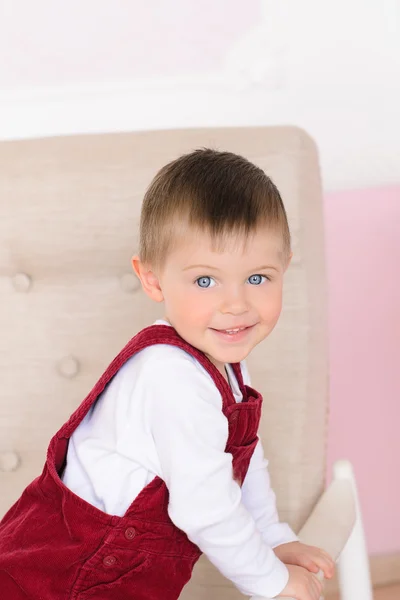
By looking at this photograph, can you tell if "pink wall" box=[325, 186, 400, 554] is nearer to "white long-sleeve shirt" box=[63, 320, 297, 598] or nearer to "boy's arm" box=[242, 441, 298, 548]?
"boy's arm" box=[242, 441, 298, 548]

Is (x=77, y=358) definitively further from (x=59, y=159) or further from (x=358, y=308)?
(x=358, y=308)

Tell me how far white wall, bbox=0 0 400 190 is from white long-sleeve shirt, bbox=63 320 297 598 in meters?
0.75

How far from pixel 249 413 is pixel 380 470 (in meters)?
0.85

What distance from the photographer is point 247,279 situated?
83 centimetres

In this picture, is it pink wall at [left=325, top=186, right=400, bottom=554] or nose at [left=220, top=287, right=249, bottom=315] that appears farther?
pink wall at [left=325, top=186, right=400, bottom=554]

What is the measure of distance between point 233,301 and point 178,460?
0.16m

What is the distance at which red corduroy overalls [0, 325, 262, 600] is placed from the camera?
0.85 m

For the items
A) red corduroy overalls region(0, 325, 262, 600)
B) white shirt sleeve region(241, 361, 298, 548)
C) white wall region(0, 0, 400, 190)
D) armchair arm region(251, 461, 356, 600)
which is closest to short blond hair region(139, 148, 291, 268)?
red corduroy overalls region(0, 325, 262, 600)

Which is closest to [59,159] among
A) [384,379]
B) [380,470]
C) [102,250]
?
[102,250]

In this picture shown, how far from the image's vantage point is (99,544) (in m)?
0.85

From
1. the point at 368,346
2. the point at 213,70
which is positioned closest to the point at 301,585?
the point at 368,346

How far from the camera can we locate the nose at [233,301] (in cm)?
82

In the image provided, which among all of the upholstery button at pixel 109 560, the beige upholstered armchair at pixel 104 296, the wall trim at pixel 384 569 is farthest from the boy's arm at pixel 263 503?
the wall trim at pixel 384 569

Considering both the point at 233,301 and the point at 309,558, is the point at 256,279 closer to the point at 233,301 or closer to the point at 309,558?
the point at 233,301
